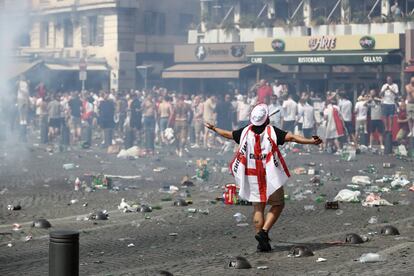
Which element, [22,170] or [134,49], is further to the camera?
[134,49]

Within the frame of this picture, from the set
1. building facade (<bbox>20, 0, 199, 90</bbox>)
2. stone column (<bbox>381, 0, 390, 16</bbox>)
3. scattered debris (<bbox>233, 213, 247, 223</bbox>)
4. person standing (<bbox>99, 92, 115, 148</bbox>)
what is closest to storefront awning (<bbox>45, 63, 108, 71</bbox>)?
building facade (<bbox>20, 0, 199, 90</bbox>)

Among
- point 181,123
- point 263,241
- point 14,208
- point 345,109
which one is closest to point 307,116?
point 345,109

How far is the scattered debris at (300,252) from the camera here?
9734 mm

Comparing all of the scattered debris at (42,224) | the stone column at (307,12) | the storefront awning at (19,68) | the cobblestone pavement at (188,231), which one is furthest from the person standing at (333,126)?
the storefront awning at (19,68)

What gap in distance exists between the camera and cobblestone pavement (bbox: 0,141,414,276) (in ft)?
30.2

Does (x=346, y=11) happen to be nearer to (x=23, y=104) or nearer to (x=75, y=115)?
(x=75, y=115)

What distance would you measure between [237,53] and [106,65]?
9.52 metres

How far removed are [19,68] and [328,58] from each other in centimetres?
1584

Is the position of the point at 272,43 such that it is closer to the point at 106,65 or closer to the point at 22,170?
the point at 106,65

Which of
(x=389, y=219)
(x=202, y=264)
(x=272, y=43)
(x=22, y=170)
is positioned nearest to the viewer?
(x=202, y=264)

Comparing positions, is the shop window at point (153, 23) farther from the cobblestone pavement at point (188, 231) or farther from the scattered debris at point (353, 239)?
the scattered debris at point (353, 239)

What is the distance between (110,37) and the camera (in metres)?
51.2

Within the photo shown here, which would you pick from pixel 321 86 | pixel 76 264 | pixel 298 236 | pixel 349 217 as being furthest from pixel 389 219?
pixel 321 86

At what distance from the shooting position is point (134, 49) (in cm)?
5119
